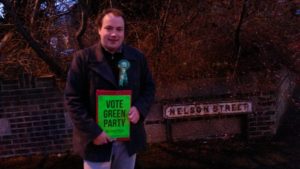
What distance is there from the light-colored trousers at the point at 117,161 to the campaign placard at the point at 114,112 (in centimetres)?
9

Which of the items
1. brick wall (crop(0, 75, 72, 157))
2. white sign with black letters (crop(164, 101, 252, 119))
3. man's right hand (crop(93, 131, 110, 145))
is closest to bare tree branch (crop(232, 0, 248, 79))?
white sign with black letters (crop(164, 101, 252, 119))

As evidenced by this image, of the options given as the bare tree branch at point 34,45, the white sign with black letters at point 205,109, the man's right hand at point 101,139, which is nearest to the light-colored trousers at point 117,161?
the man's right hand at point 101,139

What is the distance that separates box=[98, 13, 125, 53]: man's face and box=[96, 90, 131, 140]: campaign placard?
36 centimetres

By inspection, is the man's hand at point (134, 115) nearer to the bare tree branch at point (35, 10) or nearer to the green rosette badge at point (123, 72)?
the green rosette badge at point (123, 72)

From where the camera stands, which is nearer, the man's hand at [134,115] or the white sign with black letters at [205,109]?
the man's hand at [134,115]

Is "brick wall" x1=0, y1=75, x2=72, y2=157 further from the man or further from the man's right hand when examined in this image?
the man's right hand

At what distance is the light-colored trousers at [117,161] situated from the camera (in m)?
3.22

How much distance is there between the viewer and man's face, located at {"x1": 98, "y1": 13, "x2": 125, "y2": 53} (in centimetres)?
310

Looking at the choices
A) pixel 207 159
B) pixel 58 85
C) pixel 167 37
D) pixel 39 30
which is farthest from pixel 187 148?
pixel 39 30

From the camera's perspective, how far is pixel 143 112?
327 cm

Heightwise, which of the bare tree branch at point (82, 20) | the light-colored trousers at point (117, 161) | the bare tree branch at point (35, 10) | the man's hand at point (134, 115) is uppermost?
the bare tree branch at point (35, 10)

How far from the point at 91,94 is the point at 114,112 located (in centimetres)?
22

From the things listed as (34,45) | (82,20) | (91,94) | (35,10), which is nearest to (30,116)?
(34,45)

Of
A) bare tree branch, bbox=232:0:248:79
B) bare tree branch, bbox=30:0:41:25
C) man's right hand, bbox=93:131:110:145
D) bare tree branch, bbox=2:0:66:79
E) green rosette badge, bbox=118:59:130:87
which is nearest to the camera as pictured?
man's right hand, bbox=93:131:110:145
